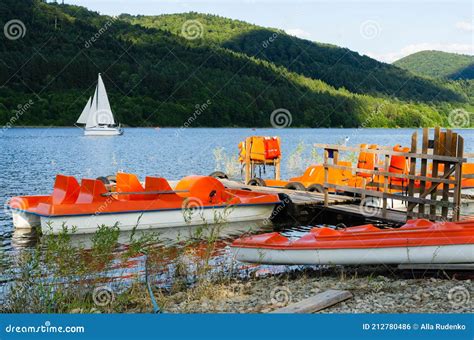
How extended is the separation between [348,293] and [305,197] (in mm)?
10908

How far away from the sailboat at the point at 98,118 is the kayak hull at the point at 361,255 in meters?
81.5

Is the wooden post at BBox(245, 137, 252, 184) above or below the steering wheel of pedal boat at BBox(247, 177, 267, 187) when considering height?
above

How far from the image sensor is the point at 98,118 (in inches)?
3784

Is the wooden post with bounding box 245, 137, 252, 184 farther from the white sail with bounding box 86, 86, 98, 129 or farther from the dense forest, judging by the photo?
the dense forest

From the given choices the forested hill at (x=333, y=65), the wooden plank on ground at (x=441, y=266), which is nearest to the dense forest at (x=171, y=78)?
the forested hill at (x=333, y=65)

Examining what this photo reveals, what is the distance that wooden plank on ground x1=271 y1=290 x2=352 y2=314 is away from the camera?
8.27 metres

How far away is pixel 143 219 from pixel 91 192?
1.54 metres

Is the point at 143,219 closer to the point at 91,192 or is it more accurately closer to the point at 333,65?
the point at 91,192

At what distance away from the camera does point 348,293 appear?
29.7 ft

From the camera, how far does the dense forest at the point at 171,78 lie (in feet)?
398

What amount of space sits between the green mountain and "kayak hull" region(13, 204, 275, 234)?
510ft

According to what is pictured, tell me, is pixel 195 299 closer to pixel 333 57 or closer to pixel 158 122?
pixel 158 122

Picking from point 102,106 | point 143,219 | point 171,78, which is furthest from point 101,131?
point 143,219

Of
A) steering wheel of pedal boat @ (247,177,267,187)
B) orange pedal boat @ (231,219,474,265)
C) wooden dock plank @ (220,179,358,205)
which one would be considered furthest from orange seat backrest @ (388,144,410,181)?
steering wheel of pedal boat @ (247,177,267,187)
